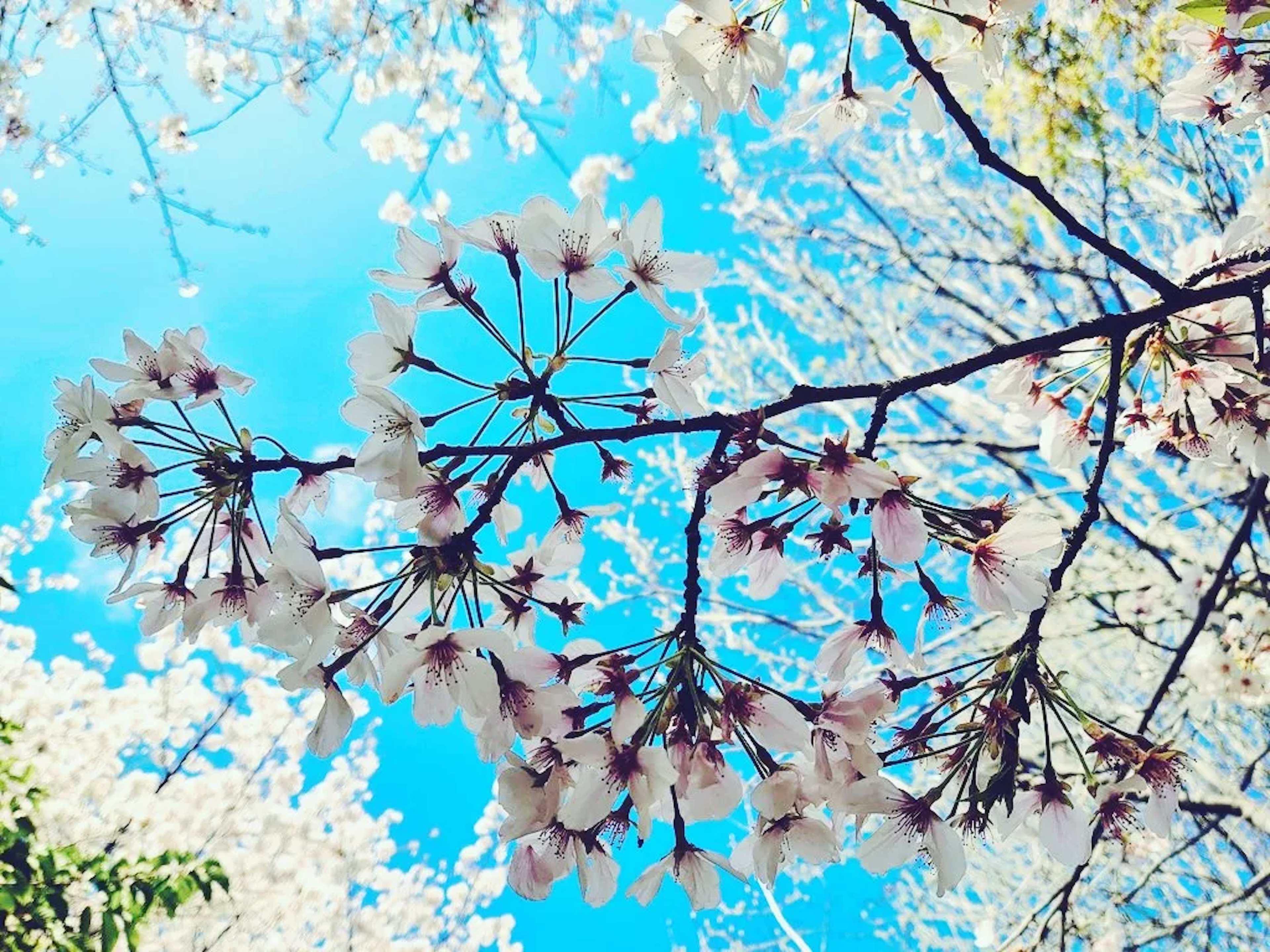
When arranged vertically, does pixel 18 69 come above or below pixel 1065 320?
above

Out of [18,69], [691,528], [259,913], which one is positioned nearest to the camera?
[691,528]

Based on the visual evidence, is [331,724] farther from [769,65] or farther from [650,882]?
[769,65]

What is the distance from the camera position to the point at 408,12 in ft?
11.7

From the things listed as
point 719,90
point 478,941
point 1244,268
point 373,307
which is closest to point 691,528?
point 373,307

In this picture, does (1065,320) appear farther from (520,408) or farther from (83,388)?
(83,388)

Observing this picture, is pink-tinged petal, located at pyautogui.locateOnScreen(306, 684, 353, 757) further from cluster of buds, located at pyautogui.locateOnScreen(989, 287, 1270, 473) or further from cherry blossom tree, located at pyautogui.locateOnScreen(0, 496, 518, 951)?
cherry blossom tree, located at pyautogui.locateOnScreen(0, 496, 518, 951)

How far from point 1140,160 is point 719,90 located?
13.0 feet

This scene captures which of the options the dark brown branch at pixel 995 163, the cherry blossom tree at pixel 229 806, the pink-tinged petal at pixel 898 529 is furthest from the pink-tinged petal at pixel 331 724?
the cherry blossom tree at pixel 229 806

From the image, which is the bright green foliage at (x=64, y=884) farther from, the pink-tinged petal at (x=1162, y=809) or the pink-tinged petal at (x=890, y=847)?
the pink-tinged petal at (x=1162, y=809)

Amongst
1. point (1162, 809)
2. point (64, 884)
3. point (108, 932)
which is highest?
point (64, 884)

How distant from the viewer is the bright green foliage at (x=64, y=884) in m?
2.33

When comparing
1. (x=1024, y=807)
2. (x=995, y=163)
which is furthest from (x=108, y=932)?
(x=995, y=163)

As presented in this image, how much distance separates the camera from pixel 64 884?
93.4 inches

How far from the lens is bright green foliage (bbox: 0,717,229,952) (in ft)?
7.63
